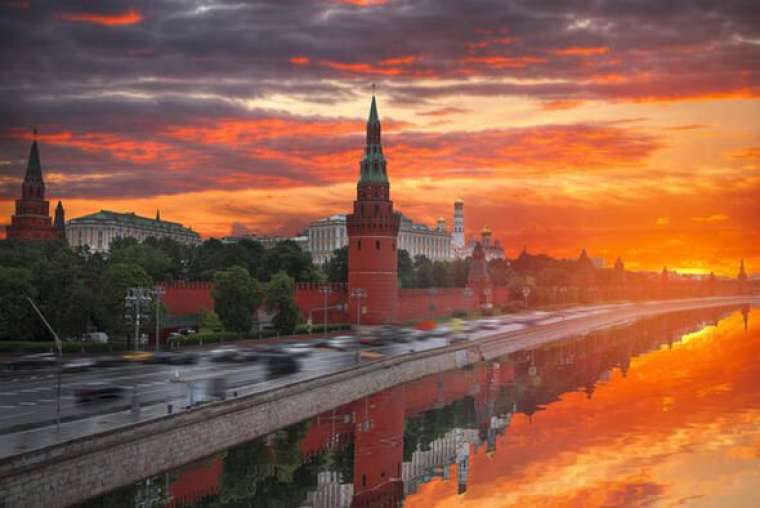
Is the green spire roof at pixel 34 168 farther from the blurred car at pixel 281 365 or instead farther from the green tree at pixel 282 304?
the blurred car at pixel 281 365

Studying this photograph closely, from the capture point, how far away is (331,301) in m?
90.5

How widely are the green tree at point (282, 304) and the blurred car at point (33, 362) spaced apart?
22.1m

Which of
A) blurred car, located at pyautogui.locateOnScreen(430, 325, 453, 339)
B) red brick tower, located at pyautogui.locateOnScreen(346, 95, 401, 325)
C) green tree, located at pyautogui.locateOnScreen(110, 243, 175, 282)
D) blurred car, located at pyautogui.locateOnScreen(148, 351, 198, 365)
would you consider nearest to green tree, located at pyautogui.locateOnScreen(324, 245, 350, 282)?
blurred car, located at pyautogui.locateOnScreen(430, 325, 453, 339)

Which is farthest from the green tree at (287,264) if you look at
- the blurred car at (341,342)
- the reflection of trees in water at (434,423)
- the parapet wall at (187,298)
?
the reflection of trees in water at (434,423)

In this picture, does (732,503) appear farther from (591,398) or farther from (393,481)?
(591,398)

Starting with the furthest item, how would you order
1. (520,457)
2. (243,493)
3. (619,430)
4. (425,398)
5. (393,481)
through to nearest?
(425,398), (619,430), (520,457), (393,481), (243,493)

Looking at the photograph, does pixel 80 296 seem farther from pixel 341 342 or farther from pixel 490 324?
pixel 490 324

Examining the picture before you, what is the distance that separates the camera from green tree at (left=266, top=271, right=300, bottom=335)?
239 ft

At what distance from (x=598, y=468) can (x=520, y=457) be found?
3.74 meters

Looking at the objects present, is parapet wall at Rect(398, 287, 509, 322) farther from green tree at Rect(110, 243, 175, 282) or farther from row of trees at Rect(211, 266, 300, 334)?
green tree at Rect(110, 243, 175, 282)

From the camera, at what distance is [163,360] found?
177 feet

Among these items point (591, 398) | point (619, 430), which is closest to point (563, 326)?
point (591, 398)

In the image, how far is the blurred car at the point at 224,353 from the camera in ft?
183

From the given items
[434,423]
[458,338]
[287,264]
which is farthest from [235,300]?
[287,264]
